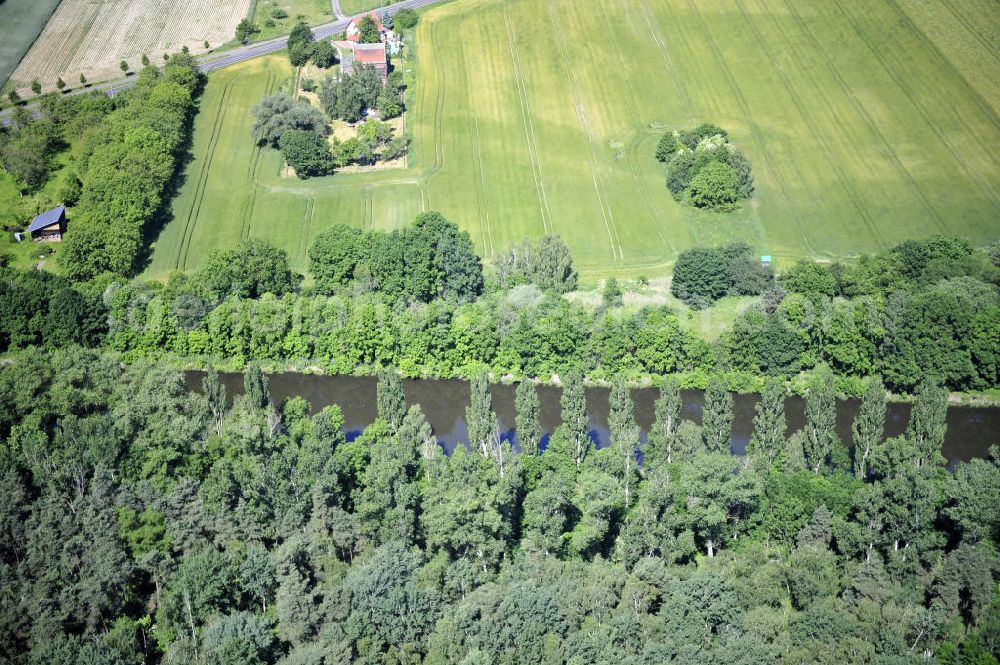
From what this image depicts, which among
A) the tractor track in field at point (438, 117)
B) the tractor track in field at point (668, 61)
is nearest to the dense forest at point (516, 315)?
the tractor track in field at point (438, 117)

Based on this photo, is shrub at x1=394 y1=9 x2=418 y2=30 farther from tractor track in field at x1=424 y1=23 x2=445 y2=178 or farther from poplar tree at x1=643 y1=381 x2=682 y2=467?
poplar tree at x1=643 y1=381 x2=682 y2=467

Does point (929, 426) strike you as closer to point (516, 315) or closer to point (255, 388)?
point (516, 315)

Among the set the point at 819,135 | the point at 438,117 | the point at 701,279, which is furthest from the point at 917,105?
the point at 438,117

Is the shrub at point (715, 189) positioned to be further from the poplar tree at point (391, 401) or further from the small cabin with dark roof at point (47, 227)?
the small cabin with dark roof at point (47, 227)

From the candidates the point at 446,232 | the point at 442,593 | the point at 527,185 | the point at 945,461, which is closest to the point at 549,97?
the point at 527,185

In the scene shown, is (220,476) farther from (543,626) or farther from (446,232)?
(446,232)

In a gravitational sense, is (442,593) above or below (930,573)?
above
